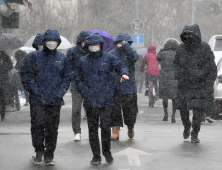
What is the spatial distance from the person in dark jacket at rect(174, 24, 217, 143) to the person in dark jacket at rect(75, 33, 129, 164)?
6.36 feet

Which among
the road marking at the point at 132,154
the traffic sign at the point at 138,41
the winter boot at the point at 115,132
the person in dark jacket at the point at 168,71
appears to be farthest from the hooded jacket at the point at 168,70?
the traffic sign at the point at 138,41

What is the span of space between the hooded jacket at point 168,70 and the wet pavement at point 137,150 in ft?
4.17

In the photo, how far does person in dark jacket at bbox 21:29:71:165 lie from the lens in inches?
292

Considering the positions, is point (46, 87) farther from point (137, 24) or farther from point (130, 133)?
point (137, 24)

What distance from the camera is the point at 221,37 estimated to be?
1655cm

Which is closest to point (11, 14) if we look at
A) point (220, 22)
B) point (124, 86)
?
point (124, 86)

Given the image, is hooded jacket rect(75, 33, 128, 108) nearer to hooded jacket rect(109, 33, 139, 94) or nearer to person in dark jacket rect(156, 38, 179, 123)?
hooded jacket rect(109, 33, 139, 94)

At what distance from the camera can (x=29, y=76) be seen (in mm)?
7445

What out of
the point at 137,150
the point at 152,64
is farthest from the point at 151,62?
the point at 137,150

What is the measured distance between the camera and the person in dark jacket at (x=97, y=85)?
292 inches

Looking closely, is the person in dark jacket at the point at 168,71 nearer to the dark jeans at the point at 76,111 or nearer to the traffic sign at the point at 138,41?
the dark jeans at the point at 76,111

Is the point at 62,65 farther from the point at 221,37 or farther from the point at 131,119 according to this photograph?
the point at 221,37

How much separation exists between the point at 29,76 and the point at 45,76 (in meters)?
0.20

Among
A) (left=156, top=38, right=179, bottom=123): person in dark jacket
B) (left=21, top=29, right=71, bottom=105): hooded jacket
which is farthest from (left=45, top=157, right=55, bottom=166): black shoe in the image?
(left=156, top=38, right=179, bottom=123): person in dark jacket
